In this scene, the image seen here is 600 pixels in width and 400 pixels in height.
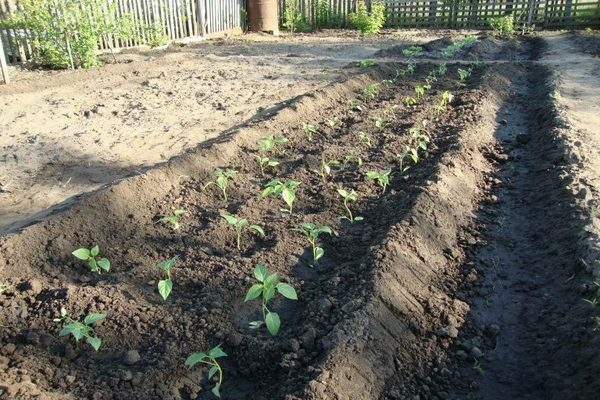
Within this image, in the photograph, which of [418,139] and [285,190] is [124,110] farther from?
[285,190]

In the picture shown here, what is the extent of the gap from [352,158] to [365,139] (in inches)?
27.4

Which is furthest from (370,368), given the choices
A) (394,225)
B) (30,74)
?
(30,74)

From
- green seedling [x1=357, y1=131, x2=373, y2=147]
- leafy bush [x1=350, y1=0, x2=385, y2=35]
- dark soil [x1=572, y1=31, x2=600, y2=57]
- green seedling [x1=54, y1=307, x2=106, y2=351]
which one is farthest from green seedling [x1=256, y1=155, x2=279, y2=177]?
leafy bush [x1=350, y1=0, x2=385, y2=35]

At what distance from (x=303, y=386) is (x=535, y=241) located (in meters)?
2.57

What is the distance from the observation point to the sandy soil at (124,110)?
5.40 meters

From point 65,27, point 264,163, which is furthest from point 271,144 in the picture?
point 65,27

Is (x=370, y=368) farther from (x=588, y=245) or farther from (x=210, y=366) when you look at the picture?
(x=588, y=245)

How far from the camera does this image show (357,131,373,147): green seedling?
5941mm

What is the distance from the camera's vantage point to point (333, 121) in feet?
21.8

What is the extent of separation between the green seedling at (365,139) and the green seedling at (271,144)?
2.96 ft

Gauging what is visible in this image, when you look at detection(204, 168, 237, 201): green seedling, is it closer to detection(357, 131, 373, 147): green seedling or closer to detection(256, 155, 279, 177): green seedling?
detection(256, 155, 279, 177): green seedling

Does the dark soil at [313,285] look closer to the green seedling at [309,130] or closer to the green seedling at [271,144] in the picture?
the green seedling at [271,144]

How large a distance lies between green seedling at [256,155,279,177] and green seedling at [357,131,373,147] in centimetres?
115

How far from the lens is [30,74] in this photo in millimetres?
9586
